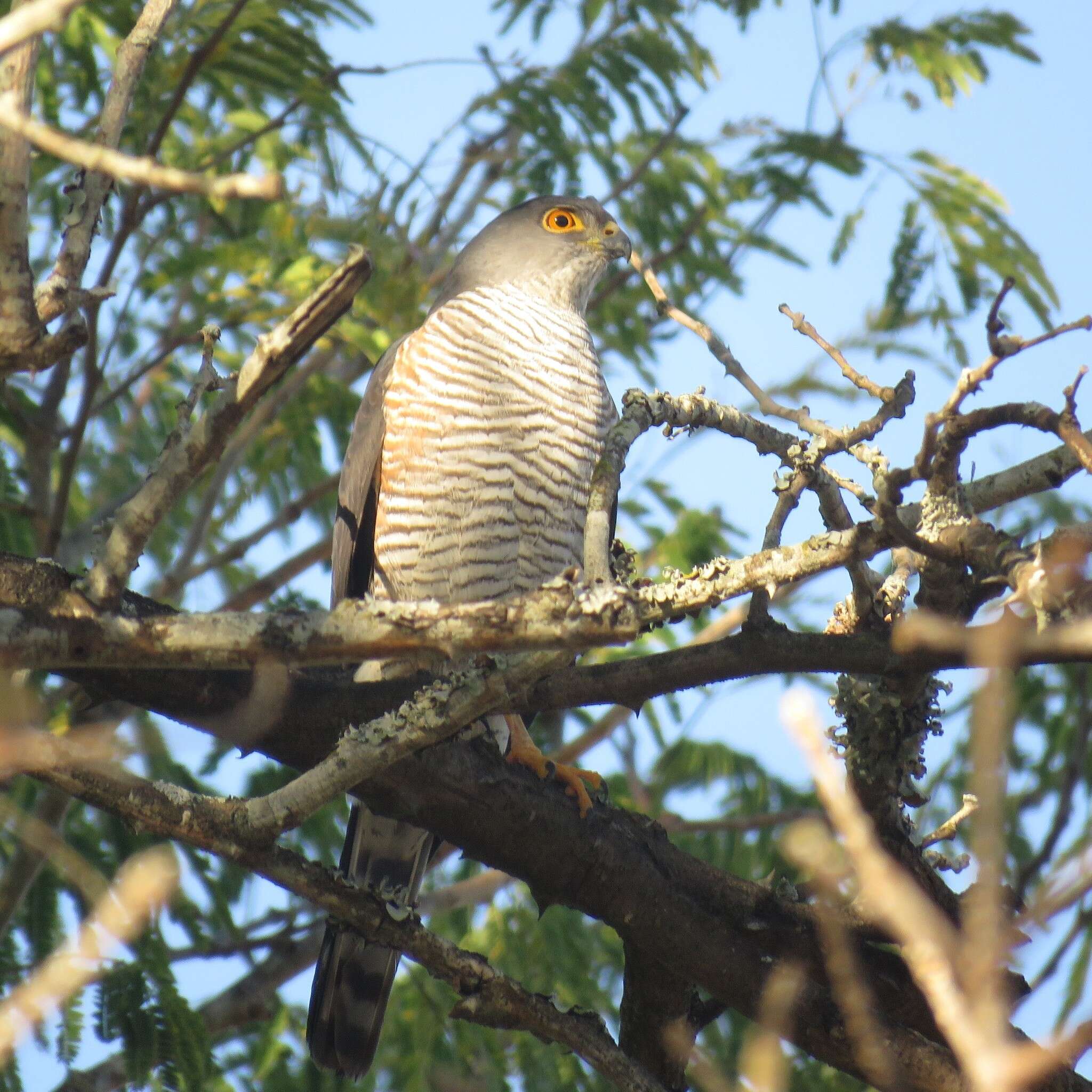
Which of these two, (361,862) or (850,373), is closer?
(850,373)

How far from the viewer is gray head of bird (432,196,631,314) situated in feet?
17.3

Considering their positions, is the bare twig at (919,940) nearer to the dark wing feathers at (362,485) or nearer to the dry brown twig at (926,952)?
the dry brown twig at (926,952)

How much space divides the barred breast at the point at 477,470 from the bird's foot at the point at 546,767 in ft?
1.54

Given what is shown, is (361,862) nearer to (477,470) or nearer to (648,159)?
(477,470)

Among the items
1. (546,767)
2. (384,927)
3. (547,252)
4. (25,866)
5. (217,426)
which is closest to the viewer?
(217,426)

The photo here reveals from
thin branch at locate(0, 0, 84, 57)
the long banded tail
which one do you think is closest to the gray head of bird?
the long banded tail

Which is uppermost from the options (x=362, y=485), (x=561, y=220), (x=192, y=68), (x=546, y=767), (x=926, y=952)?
Result: (x=561, y=220)

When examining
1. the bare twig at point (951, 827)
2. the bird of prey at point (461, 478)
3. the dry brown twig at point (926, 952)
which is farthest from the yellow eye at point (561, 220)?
the dry brown twig at point (926, 952)

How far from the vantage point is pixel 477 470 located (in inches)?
174

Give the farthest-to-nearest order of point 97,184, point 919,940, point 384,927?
point 384,927, point 97,184, point 919,940

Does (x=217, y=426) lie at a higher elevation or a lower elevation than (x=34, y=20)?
higher

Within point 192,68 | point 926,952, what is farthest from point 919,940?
point 192,68

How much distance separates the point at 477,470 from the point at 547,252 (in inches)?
50.9

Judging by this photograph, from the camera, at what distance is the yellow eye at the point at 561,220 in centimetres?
542
